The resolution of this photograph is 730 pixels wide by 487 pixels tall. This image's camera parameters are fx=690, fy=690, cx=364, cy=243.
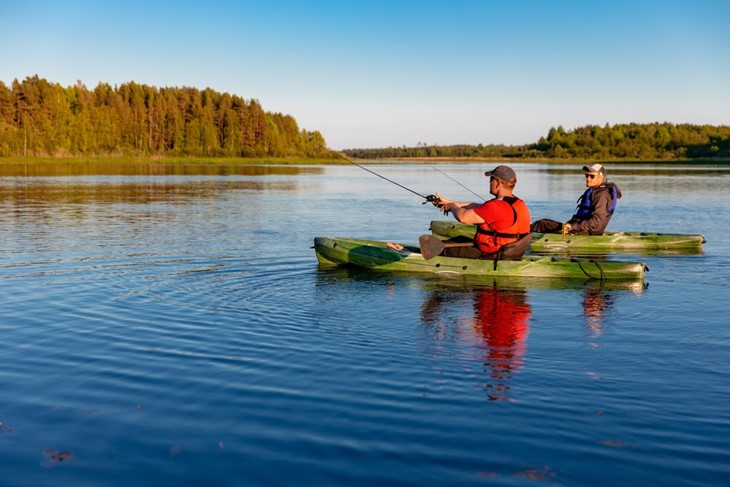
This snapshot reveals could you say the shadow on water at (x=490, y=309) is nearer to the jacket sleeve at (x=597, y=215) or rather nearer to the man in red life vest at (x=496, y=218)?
the man in red life vest at (x=496, y=218)

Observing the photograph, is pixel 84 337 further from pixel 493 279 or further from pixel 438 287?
pixel 493 279

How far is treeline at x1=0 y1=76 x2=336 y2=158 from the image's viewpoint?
276 feet

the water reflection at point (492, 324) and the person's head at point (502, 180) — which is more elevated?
the person's head at point (502, 180)

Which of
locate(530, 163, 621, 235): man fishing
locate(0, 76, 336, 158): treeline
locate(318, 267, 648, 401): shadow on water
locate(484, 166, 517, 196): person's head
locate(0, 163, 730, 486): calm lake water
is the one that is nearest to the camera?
locate(0, 163, 730, 486): calm lake water

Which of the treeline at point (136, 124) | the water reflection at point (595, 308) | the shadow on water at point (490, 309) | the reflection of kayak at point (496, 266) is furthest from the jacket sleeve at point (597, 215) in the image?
the treeline at point (136, 124)

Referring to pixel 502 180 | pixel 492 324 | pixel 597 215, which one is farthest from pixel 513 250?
pixel 597 215

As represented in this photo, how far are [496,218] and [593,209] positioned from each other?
19.2 ft

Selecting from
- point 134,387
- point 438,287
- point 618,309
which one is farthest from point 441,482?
point 438,287

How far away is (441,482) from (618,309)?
6584 millimetres

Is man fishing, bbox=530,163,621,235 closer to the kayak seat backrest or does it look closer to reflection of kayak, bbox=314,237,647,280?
reflection of kayak, bbox=314,237,647,280

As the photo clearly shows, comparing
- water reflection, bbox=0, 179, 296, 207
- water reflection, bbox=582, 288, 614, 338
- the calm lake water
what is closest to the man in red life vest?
the calm lake water

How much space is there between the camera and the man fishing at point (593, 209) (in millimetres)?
16344

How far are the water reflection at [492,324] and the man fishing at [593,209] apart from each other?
17.4 ft

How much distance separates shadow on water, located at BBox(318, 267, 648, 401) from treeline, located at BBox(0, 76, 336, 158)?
77790 millimetres
